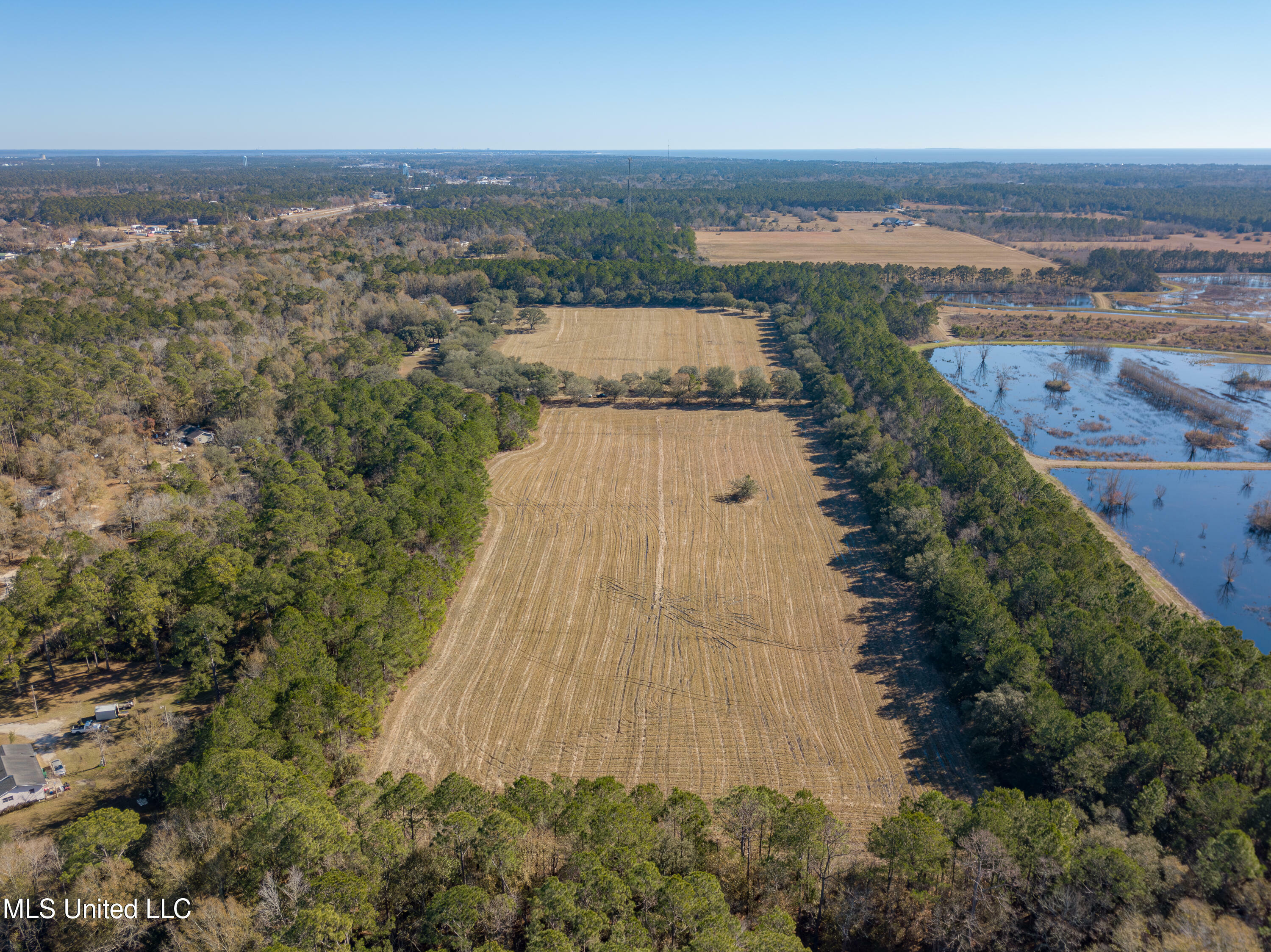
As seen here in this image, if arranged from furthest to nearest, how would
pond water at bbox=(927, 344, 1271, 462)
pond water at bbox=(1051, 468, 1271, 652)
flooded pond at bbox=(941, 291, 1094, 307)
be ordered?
flooded pond at bbox=(941, 291, 1094, 307) < pond water at bbox=(927, 344, 1271, 462) < pond water at bbox=(1051, 468, 1271, 652)

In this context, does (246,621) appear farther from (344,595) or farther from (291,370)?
(291,370)

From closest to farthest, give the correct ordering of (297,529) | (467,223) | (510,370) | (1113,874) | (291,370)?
(1113,874) → (297,529) → (291,370) → (510,370) → (467,223)

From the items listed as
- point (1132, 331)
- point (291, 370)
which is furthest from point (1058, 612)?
point (1132, 331)

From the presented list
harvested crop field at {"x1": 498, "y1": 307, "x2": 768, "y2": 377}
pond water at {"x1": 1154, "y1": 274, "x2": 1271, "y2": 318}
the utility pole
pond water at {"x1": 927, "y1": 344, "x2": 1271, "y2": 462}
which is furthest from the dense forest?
pond water at {"x1": 1154, "y1": 274, "x2": 1271, "y2": 318}

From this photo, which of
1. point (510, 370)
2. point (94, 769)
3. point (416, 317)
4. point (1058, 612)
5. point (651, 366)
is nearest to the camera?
point (94, 769)

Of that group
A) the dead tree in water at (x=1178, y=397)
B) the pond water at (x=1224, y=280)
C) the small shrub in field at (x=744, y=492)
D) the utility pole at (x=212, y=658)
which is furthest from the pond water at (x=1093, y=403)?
the utility pole at (x=212, y=658)

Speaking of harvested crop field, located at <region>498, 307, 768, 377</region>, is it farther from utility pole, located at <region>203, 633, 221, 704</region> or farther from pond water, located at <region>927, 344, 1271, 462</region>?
utility pole, located at <region>203, 633, 221, 704</region>

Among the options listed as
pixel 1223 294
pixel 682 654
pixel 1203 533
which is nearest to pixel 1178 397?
pixel 1203 533
